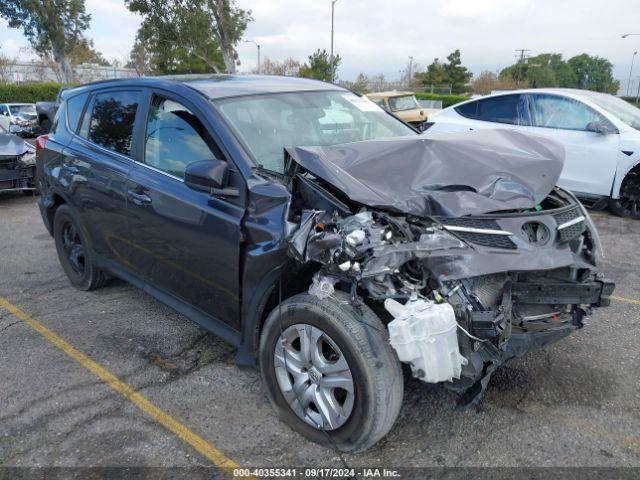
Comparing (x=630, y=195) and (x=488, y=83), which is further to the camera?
(x=488, y=83)

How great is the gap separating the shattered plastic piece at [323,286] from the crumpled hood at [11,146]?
8049 mm

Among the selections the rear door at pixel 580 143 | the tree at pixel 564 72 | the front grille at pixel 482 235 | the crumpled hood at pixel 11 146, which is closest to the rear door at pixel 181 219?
the front grille at pixel 482 235

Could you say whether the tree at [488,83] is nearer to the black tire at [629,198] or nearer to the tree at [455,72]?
the tree at [455,72]

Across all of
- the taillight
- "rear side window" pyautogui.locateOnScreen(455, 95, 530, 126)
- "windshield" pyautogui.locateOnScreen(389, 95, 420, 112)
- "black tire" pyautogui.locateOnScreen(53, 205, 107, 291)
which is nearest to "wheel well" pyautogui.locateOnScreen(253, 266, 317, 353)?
"black tire" pyautogui.locateOnScreen(53, 205, 107, 291)

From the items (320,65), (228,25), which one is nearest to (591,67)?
(320,65)

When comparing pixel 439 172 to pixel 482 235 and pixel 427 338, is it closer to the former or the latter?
pixel 482 235

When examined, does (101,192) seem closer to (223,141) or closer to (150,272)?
(150,272)

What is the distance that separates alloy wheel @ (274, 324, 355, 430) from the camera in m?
2.59

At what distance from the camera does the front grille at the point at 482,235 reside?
2.52 m

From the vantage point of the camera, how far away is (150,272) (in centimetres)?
377

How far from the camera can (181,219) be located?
327 centimetres

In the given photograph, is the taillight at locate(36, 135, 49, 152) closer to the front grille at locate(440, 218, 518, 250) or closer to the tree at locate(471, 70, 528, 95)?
the front grille at locate(440, 218, 518, 250)

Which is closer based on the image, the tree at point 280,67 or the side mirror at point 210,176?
the side mirror at point 210,176

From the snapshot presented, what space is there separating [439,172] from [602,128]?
5147 millimetres
